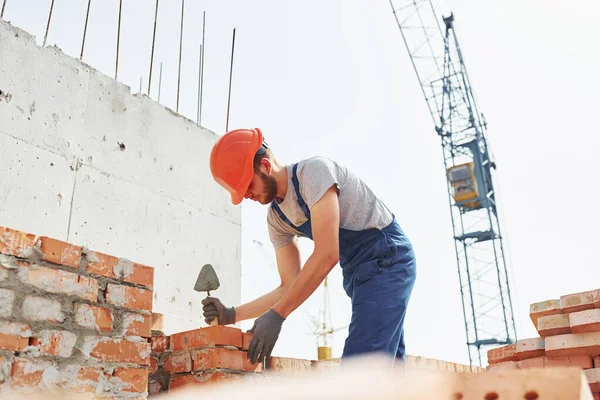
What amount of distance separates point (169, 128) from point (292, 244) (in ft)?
7.24

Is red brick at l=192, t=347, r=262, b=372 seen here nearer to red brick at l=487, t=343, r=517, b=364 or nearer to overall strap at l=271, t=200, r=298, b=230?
overall strap at l=271, t=200, r=298, b=230

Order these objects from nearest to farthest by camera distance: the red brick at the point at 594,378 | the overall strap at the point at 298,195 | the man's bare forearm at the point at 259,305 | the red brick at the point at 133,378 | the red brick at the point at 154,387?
the red brick at the point at 133,378
the overall strap at the point at 298,195
the red brick at the point at 154,387
the man's bare forearm at the point at 259,305
the red brick at the point at 594,378

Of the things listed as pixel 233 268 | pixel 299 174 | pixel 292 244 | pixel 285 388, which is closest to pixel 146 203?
pixel 233 268

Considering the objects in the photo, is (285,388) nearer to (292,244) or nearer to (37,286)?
(37,286)

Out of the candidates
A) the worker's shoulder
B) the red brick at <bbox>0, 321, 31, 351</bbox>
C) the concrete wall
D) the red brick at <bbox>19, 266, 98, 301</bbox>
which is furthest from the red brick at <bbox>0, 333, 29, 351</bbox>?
the concrete wall

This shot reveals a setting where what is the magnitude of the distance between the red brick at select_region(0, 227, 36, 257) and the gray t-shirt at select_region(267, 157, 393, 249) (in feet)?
3.30

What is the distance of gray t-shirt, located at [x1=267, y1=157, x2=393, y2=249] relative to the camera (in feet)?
7.34

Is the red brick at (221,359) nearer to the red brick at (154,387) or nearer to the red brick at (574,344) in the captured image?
the red brick at (154,387)

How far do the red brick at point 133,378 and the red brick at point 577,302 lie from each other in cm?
223

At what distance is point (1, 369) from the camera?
1.74 metres

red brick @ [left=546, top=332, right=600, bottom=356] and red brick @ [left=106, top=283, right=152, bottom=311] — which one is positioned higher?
red brick @ [left=106, top=283, right=152, bottom=311]

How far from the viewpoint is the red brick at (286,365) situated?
250 cm

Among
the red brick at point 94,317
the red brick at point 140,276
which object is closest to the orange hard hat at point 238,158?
the red brick at point 140,276

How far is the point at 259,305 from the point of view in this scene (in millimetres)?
2627
